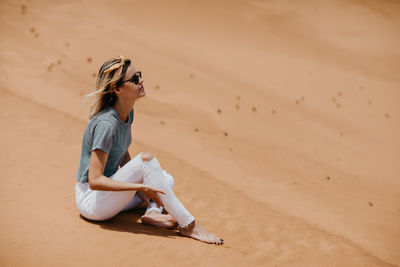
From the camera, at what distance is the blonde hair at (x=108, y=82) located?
12.4 feet

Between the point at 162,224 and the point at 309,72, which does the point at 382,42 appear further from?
the point at 162,224

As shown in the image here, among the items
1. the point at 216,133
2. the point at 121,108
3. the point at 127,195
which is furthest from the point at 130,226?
the point at 216,133

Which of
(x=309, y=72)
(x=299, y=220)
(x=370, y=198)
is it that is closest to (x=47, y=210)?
(x=299, y=220)

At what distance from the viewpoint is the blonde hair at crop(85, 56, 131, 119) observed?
3783 millimetres

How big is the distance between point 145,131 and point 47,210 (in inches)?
129

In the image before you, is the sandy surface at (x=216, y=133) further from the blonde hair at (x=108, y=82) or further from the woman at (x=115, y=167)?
the blonde hair at (x=108, y=82)

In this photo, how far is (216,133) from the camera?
25.1ft

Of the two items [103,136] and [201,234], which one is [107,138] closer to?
[103,136]

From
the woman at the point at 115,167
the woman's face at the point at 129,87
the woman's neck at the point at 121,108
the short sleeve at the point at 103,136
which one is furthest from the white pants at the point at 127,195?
the woman's face at the point at 129,87

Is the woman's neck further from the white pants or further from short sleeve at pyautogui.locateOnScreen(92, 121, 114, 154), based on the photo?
the white pants

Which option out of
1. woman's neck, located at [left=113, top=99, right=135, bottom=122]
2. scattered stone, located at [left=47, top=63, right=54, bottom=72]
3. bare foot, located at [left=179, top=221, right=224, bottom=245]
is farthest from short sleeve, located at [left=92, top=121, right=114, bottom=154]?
scattered stone, located at [left=47, top=63, right=54, bottom=72]

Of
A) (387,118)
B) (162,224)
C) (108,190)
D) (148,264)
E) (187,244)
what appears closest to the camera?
(148,264)

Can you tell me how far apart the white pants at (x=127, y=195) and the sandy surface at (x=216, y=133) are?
161 mm

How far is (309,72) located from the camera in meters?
11.8
